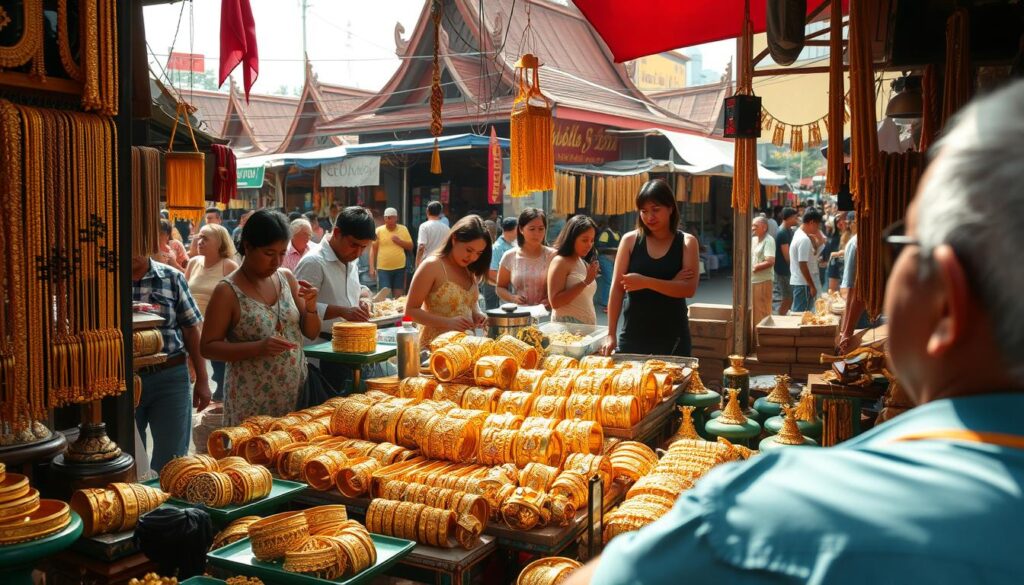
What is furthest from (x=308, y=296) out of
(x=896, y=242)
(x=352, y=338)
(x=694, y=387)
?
(x=896, y=242)

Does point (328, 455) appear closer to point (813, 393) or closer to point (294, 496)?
point (294, 496)

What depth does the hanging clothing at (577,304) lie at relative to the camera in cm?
556

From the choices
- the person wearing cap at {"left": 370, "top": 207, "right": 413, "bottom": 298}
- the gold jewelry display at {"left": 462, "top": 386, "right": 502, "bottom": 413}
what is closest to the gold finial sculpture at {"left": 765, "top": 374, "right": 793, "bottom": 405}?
the gold jewelry display at {"left": 462, "top": 386, "right": 502, "bottom": 413}

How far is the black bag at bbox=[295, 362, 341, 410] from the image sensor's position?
385 cm

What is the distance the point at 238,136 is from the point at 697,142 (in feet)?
38.7

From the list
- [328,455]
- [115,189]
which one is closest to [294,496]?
[328,455]

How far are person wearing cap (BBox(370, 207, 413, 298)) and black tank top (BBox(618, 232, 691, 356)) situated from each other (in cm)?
698

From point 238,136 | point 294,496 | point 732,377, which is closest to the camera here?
point 294,496

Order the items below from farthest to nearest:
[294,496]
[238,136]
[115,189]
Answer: [238,136] → [294,496] → [115,189]

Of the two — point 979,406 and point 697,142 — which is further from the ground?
point 697,142

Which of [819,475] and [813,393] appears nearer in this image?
[819,475]

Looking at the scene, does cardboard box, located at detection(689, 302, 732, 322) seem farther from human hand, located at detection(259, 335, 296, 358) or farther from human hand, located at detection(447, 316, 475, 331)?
human hand, located at detection(259, 335, 296, 358)

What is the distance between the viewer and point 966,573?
655mm

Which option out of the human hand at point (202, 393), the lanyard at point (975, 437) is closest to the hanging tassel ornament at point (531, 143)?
the human hand at point (202, 393)
